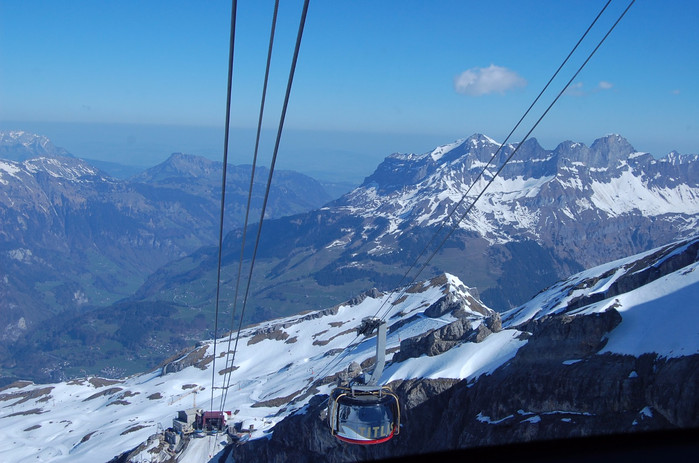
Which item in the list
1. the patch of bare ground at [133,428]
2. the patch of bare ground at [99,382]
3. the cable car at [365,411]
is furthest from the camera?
the patch of bare ground at [99,382]

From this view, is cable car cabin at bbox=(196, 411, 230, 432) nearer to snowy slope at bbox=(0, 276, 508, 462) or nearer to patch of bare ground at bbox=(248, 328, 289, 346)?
snowy slope at bbox=(0, 276, 508, 462)

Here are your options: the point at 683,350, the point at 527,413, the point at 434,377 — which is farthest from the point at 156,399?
the point at 683,350

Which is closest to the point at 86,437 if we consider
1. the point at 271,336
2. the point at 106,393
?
the point at 106,393

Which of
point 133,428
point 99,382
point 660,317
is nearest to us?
point 660,317

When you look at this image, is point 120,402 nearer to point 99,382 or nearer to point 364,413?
point 99,382

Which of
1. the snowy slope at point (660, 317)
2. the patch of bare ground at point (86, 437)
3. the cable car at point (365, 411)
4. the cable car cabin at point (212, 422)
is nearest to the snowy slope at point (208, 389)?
the patch of bare ground at point (86, 437)

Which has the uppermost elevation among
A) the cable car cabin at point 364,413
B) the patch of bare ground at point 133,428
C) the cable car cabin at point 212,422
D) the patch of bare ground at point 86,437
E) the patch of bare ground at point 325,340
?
the cable car cabin at point 364,413

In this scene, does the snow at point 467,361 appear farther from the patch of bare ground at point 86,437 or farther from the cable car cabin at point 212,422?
the patch of bare ground at point 86,437
